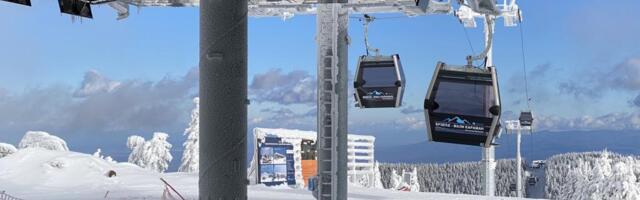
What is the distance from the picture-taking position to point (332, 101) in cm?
1027

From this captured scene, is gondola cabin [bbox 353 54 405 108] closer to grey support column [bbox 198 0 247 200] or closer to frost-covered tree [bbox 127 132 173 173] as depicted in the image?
grey support column [bbox 198 0 247 200]

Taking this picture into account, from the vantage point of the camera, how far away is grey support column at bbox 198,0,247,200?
332 centimetres

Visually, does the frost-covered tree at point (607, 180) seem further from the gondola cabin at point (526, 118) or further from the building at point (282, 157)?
the building at point (282, 157)

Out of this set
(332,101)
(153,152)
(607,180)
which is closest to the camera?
(332,101)

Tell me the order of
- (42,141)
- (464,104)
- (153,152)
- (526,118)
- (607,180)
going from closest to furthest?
1. (464,104)
2. (526,118)
3. (42,141)
4. (153,152)
5. (607,180)

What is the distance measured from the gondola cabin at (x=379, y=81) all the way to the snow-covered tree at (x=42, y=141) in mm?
20603

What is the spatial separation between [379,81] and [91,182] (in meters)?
9.01

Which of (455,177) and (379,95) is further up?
(379,95)

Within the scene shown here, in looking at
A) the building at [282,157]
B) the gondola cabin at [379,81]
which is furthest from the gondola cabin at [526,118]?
the gondola cabin at [379,81]

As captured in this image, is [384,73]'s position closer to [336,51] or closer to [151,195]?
[336,51]

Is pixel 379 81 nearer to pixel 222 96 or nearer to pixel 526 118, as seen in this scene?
pixel 222 96

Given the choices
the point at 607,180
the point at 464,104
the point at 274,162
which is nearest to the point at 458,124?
the point at 464,104

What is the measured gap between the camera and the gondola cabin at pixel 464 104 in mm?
8094

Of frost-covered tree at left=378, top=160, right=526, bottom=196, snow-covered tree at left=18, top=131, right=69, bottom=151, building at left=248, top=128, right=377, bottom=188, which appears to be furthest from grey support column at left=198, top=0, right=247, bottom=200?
frost-covered tree at left=378, top=160, right=526, bottom=196
